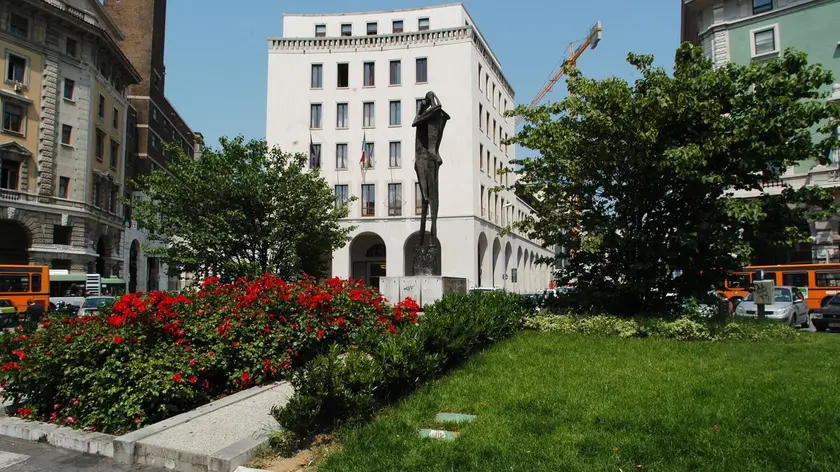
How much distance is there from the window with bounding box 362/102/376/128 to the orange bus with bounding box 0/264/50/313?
2276 centimetres

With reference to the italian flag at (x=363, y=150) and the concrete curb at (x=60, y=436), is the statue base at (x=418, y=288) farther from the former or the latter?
the italian flag at (x=363, y=150)

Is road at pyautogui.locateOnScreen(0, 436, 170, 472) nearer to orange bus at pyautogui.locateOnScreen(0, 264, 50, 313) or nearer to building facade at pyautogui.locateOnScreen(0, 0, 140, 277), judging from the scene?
orange bus at pyautogui.locateOnScreen(0, 264, 50, 313)

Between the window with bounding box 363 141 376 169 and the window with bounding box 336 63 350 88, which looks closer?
the window with bounding box 363 141 376 169

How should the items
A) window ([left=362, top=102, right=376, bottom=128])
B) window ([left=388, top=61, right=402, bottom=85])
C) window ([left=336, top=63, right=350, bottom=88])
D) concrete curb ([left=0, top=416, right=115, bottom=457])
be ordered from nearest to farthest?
concrete curb ([left=0, top=416, right=115, bottom=457]) < window ([left=362, top=102, right=376, bottom=128]) < window ([left=388, top=61, right=402, bottom=85]) < window ([left=336, top=63, right=350, bottom=88])

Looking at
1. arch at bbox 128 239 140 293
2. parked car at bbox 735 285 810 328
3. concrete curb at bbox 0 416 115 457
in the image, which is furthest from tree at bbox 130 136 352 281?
arch at bbox 128 239 140 293

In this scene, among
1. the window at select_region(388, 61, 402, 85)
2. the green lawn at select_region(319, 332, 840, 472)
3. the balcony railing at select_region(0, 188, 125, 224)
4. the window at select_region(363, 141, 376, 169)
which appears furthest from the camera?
the window at select_region(388, 61, 402, 85)

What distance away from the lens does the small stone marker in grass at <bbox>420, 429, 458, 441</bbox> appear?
17.2ft

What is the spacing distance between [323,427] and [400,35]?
41105mm

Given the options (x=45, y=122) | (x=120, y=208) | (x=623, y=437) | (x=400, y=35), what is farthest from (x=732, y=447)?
(x=120, y=208)

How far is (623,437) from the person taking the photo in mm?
5039

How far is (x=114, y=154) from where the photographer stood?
167ft

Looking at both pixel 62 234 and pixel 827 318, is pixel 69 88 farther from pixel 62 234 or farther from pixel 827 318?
pixel 827 318

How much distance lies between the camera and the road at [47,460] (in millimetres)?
5238

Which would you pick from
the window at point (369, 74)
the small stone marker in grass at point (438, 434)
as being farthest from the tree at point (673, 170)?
the window at point (369, 74)
